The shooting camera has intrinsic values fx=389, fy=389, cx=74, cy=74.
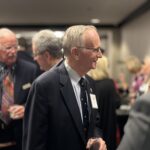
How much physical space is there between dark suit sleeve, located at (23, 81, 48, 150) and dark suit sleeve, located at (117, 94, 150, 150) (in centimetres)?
118

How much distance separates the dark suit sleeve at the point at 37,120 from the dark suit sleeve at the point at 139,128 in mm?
1180

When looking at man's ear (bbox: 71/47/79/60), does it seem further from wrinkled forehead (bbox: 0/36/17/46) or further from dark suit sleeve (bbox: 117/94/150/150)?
dark suit sleeve (bbox: 117/94/150/150)

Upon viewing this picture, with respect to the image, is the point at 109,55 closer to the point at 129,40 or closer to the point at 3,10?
the point at 129,40

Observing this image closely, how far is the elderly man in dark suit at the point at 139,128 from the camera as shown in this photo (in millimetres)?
899

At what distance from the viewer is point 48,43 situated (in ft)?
9.25

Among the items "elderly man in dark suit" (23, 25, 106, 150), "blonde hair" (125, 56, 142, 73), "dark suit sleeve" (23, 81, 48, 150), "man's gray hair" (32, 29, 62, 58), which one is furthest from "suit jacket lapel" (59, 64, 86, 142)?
"blonde hair" (125, 56, 142, 73)

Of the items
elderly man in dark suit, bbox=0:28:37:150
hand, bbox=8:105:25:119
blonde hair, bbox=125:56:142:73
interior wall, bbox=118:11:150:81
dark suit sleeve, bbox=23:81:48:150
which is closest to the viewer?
dark suit sleeve, bbox=23:81:48:150

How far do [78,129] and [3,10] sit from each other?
759cm

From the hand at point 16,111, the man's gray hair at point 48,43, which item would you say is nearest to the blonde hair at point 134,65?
the man's gray hair at point 48,43

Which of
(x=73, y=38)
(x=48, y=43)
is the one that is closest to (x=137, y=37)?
(x=48, y=43)

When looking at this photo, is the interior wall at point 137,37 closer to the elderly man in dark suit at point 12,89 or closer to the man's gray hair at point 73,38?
the elderly man in dark suit at point 12,89

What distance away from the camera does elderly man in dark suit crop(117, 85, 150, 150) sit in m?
0.90

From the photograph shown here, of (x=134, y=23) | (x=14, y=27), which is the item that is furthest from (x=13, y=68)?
(x=14, y=27)

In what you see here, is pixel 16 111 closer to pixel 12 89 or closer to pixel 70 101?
pixel 12 89
